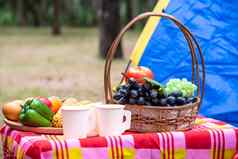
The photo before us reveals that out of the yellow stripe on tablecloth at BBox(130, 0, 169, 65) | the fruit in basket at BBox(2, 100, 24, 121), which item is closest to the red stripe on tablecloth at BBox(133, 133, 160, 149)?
the fruit in basket at BBox(2, 100, 24, 121)

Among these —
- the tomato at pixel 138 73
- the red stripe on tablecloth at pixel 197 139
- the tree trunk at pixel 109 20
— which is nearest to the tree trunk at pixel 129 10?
the tree trunk at pixel 109 20

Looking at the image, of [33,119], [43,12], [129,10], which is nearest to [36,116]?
[33,119]

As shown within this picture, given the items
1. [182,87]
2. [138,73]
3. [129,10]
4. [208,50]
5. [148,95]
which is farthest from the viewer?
[129,10]

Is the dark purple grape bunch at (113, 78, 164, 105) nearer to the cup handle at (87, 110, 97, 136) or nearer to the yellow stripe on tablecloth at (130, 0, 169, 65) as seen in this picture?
the cup handle at (87, 110, 97, 136)

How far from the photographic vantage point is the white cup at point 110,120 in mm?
2895

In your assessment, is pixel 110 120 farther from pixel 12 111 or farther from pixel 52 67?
pixel 52 67

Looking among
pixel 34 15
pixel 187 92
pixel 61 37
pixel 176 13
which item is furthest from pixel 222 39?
pixel 34 15

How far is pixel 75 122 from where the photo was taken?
286 centimetres

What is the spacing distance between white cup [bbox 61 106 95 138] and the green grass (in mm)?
5138

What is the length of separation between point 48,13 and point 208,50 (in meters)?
22.8

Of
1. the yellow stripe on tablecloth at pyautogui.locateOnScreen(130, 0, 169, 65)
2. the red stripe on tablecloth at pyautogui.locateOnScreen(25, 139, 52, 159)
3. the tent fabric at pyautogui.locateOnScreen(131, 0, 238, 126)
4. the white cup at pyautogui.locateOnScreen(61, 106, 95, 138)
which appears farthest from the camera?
the yellow stripe on tablecloth at pyautogui.locateOnScreen(130, 0, 169, 65)

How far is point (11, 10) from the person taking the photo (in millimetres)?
27891

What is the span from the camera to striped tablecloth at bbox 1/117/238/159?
9.00 ft

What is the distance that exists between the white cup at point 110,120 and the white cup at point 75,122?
0.07m
